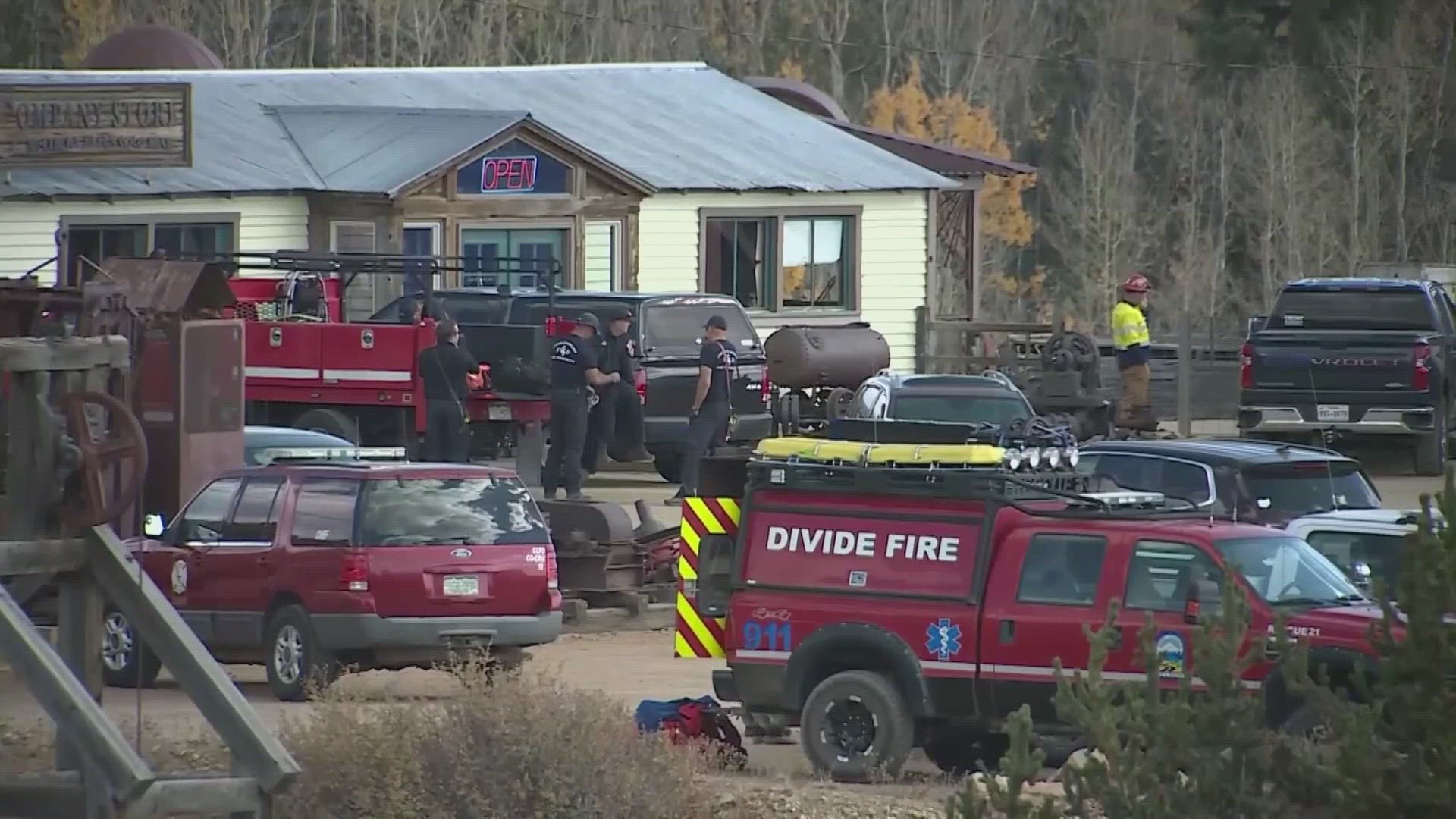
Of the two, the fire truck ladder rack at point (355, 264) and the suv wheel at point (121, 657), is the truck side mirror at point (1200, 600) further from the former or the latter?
the fire truck ladder rack at point (355, 264)

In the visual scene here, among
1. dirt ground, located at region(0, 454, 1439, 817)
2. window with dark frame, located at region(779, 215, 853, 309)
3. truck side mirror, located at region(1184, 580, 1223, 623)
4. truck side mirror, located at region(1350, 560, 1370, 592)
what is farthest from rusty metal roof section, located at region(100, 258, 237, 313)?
window with dark frame, located at region(779, 215, 853, 309)

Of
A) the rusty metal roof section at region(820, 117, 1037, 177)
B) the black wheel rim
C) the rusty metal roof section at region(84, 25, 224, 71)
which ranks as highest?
the rusty metal roof section at region(84, 25, 224, 71)

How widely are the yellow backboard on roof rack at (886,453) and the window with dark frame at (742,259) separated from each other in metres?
25.5

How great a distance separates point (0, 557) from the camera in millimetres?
11086

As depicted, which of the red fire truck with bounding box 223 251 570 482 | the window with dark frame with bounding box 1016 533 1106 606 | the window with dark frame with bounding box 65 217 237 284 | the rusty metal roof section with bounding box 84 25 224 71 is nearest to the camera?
the window with dark frame with bounding box 1016 533 1106 606

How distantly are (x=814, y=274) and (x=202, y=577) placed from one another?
Result: 2477 centimetres

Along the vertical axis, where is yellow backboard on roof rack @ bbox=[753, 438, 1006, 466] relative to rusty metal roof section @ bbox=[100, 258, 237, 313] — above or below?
below

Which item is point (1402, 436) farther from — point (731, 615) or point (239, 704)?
point (239, 704)

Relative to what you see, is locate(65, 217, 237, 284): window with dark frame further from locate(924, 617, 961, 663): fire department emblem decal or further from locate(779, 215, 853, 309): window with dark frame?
locate(924, 617, 961, 663): fire department emblem decal

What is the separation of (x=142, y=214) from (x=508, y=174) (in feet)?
16.4

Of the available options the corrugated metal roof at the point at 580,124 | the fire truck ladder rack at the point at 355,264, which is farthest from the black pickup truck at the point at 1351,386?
the corrugated metal roof at the point at 580,124

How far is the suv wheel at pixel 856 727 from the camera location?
1437cm

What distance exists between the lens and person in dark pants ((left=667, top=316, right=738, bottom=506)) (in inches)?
1053

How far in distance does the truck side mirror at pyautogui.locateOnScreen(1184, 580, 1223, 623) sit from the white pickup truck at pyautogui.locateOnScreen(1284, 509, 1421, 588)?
10.3ft
